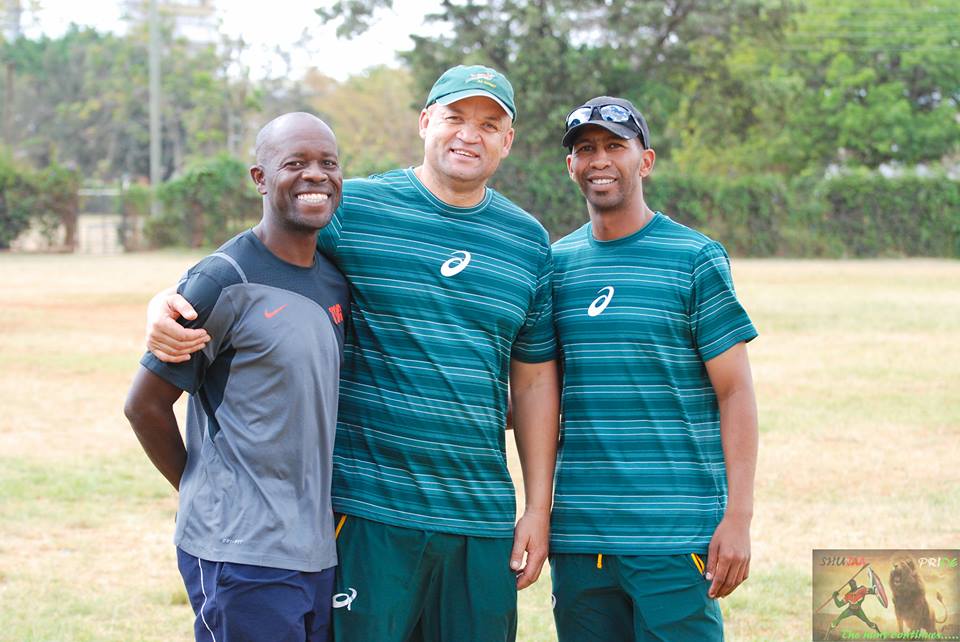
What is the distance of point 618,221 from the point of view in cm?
343

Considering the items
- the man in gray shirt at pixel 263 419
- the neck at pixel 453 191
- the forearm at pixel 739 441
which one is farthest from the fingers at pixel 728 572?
the neck at pixel 453 191

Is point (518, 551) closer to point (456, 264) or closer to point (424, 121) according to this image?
point (456, 264)

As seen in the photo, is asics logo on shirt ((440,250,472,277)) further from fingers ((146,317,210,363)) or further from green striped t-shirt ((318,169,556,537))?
fingers ((146,317,210,363))

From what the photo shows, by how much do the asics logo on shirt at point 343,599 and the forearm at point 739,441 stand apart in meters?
1.03

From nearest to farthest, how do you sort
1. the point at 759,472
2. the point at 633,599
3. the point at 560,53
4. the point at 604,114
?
the point at 633,599
the point at 604,114
the point at 759,472
the point at 560,53

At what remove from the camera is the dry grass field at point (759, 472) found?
5609 millimetres

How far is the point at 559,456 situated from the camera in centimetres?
344

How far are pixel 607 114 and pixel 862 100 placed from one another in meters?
51.1

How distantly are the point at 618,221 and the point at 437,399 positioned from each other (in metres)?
0.73

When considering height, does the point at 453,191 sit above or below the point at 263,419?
above

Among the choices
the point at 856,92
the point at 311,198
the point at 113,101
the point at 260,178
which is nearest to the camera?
the point at 311,198

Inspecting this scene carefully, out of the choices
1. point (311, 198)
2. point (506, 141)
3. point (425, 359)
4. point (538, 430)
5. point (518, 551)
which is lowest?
point (518, 551)

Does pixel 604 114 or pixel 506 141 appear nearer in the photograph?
pixel 604 114

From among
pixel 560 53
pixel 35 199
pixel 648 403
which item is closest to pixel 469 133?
pixel 648 403
